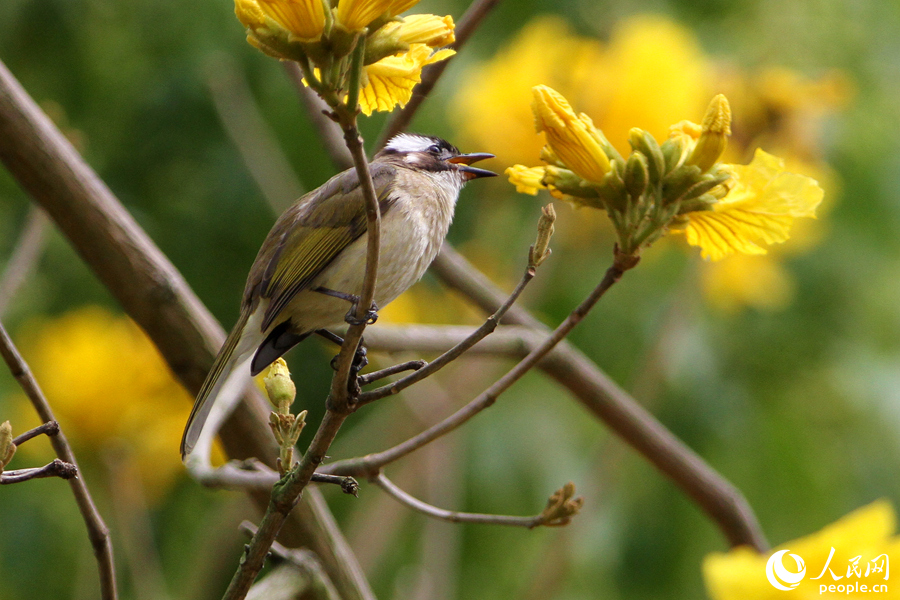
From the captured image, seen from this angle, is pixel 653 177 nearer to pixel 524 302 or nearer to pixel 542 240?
pixel 542 240

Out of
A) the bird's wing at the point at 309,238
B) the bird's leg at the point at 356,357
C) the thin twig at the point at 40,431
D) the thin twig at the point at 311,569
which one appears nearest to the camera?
the thin twig at the point at 40,431

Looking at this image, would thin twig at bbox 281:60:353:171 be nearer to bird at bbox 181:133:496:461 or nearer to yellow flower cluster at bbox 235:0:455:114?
bird at bbox 181:133:496:461

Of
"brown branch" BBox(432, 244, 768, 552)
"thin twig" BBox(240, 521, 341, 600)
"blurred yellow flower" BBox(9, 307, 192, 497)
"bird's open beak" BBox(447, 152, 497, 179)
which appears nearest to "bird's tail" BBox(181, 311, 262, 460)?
"thin twig" BBox(240, 521, 341, 600)

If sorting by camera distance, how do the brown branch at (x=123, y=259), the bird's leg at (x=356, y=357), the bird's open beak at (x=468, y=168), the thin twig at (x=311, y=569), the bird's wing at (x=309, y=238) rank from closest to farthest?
the bird's leg at (x=356, y=357) < the thin twig at (x=311, y=569) < the brown branch at (x=123, y=259) < the bird's wing at (x=309, y=238) < the bird's open beak at (x=468, y=168)

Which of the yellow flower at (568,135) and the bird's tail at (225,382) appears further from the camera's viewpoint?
the bird's tail at (225,382)

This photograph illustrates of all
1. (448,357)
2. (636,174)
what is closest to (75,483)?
(448,357)

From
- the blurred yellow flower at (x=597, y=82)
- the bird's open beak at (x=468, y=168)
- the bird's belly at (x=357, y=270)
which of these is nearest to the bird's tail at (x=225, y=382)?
the bird's belly at (x=357, y=270)

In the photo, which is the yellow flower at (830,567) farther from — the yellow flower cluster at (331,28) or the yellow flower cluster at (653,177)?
the yellow flower cluster at (331,28)
